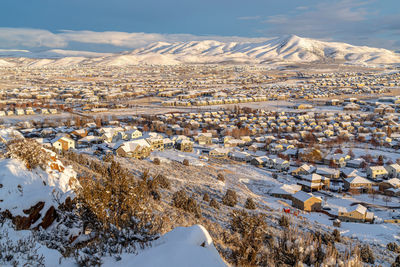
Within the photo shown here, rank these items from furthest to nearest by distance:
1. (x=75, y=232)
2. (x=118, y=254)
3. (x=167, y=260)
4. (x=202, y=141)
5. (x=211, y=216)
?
1. (x=202, y=141)
2. (x=211, y=216)
3. (x=75, y=232)
4. (x=118, y=254)
5. (x=167, y=260)

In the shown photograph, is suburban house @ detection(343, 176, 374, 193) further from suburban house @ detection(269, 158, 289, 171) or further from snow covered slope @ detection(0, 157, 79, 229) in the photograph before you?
snow covered slope @ detection(0, 157, 79, 229)

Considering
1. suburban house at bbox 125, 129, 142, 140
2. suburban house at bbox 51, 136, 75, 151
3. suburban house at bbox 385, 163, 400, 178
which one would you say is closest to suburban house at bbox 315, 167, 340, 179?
suburban house at bbox 385, 163, 400, 178

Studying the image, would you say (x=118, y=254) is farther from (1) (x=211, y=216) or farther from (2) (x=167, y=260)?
(1) (x=211, y=216)

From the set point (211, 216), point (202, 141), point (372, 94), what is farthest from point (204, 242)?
point (372, 94)

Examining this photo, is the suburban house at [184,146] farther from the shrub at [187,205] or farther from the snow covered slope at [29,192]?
the snow covered slope at [29,192]

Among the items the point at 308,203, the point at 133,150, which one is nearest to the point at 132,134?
the point at 133,150

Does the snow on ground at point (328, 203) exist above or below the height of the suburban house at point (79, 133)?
below

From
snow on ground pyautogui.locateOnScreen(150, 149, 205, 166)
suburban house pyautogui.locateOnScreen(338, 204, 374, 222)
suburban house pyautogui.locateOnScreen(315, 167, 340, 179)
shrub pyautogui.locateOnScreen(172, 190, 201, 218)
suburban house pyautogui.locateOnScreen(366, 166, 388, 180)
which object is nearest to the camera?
shrub pyautogui.locateOnScreen(172, 190, 201, 218)

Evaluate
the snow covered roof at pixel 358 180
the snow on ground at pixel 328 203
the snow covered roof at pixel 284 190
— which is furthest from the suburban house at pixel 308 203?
the snow covered roof at pixel 358 180

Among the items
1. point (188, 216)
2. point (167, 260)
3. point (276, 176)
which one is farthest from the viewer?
point (276, 176)

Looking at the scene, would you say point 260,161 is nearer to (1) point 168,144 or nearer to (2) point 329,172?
(2) point 329,172

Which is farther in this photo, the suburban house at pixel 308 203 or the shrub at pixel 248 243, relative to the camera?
the suburban house at pixel 308 203
